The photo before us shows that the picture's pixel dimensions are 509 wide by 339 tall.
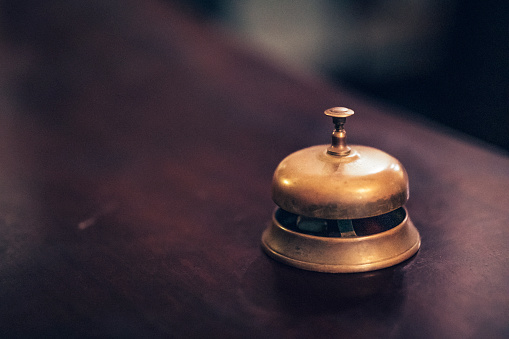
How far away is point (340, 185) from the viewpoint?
532 mm

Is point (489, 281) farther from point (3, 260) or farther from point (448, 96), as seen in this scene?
point (448, 96)

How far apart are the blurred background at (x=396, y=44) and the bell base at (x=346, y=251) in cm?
222

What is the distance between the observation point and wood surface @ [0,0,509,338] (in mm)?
474

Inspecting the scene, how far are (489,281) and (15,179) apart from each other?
0.71 metres

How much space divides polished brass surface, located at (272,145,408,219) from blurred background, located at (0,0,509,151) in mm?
2028

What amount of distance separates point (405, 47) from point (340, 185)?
3468 mm

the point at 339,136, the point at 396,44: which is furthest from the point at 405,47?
the point at 339,136

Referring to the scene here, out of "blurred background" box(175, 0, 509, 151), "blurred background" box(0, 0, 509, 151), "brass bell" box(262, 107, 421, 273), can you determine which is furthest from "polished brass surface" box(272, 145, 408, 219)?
"blurred background" box(175, 0, 509, 151)

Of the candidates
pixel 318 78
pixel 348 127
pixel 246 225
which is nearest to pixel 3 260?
pixel 246 225

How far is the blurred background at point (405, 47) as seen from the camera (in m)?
2.58

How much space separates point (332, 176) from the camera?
543 millimetres

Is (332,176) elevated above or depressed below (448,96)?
above

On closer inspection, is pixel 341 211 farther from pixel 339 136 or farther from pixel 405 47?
pixel 405 47

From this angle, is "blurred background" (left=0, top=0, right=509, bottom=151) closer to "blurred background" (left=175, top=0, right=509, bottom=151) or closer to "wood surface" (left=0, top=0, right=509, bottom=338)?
"blurred background" (left=175, top=0, right=509, bottom=151)
